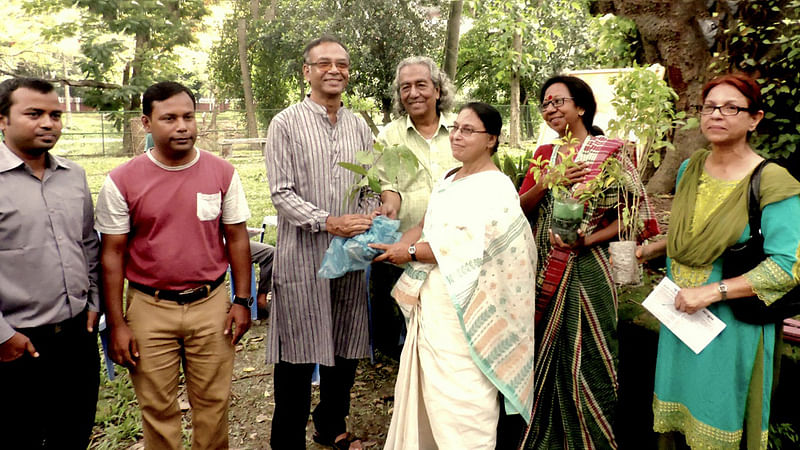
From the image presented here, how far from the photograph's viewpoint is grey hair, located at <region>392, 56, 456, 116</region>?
297 cm

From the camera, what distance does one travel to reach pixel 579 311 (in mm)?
2510

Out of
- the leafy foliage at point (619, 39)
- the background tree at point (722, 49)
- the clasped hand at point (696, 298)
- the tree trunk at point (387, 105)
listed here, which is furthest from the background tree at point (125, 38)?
the clasped hand at point (696, 298)

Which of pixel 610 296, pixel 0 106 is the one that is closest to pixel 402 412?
pixel 610 296

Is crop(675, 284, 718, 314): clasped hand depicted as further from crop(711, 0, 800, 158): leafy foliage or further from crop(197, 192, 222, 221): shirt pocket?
crop(711, 0, 800, 158): leafy foliage

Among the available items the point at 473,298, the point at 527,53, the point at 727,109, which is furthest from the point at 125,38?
the point at 727,109

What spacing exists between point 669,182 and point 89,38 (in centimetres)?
1659

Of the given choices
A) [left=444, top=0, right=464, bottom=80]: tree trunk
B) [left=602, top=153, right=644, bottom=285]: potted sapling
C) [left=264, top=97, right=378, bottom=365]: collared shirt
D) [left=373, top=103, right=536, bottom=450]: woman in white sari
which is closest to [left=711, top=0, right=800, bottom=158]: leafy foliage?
[left=602, top=153, right=644, bottom=285]: potted sapling

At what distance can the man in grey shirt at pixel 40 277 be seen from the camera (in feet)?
7.05

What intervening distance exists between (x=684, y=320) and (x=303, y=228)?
1785mm

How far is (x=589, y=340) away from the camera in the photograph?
2.51 metres

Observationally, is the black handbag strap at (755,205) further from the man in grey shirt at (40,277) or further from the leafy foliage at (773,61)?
the man in grey shirt at (40,277)

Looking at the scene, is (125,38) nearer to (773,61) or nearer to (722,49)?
(722,49)

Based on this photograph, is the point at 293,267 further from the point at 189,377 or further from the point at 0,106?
the point at 0,106

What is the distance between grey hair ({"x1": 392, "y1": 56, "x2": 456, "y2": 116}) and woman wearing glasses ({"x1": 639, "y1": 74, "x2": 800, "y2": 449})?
136 centimetres
